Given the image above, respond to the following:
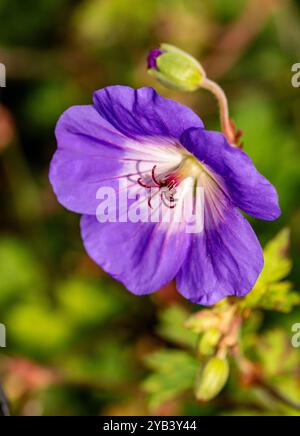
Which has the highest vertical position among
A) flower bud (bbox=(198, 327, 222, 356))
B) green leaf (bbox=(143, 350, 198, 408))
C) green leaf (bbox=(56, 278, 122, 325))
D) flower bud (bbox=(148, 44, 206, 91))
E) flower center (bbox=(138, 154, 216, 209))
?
flower bud (bbox=(148, 44, 206, 91))

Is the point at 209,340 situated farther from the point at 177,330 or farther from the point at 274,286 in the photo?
the point at 177,330

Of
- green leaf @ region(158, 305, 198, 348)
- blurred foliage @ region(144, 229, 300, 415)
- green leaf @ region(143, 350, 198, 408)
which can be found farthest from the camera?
green leaf @ region(158, 305, 198, 348)

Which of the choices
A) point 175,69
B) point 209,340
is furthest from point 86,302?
point 175,69

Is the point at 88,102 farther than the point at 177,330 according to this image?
Yes

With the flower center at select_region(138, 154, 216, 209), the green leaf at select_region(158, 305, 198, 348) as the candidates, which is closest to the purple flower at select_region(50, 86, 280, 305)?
the flower center at select_region(138, 154, 216, 209)

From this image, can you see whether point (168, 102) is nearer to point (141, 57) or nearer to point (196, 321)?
point (196, 321)

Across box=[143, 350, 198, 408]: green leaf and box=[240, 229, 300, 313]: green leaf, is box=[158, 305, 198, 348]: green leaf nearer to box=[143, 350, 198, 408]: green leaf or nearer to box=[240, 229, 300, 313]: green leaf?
box=[143, 350, 198, 408]: green leaf
